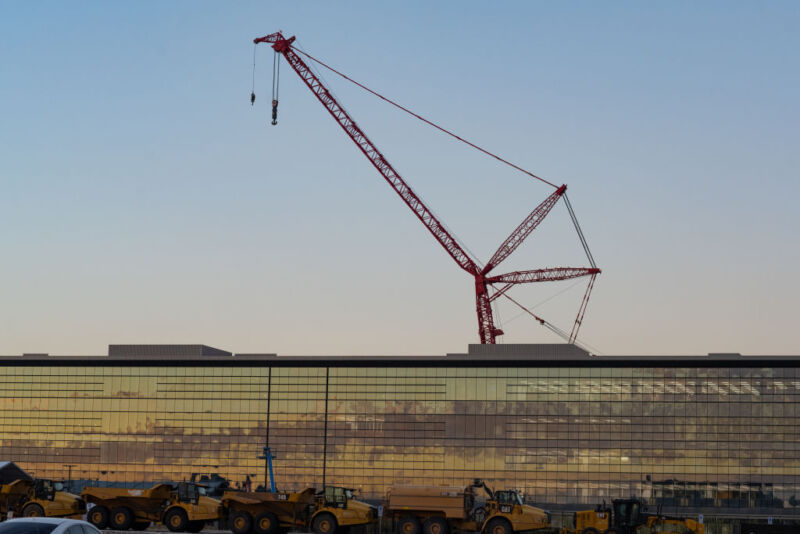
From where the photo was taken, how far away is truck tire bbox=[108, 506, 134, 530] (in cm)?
5612

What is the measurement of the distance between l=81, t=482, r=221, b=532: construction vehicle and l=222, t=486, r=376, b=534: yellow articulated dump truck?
1.30 meters

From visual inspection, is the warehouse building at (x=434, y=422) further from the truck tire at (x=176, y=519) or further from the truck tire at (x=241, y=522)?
the truck tire at (x=176, y=519)

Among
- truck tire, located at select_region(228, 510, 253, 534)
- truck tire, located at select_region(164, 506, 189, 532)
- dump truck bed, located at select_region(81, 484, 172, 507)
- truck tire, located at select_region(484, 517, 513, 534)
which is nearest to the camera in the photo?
truck tire, located at select_region(484, 517, 513, 534)

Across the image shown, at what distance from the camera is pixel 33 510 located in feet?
179

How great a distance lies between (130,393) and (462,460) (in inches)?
1553

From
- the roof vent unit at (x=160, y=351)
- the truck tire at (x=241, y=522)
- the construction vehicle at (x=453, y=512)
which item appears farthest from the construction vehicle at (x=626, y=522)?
the roof vent unit at (x=160, y=351)

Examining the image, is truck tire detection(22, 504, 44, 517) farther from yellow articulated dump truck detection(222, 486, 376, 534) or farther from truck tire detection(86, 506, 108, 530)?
yellow articulated dump truck detection(222, 486, 376, 534)

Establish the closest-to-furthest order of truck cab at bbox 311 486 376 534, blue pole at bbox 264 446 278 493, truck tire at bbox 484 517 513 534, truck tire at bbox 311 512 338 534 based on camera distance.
A: truck tire at bbox 484 517 513 534
truck tire at bbox 311 512 338 534
truck cab at bbox 311 486 376 534
blue pole at bbox 264 446 278 493

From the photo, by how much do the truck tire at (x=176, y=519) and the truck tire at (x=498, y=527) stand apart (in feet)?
52.3

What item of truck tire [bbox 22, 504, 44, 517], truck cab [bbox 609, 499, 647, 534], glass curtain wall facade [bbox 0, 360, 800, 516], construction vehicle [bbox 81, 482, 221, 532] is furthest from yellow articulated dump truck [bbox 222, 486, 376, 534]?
glass curtain wall facade [bbox 0, 360, 800, 516]

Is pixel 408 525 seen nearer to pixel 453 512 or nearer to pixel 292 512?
pixel 453 512

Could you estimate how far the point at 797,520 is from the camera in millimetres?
100938

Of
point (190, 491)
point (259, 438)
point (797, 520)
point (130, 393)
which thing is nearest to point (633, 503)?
point (190, 491)

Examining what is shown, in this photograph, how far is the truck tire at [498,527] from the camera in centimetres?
5278
